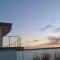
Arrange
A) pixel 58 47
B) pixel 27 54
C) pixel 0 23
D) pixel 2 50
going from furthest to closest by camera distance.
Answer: pixel 58 47 → pixel 27 54 → pixel 0 23 → pixel 2 50

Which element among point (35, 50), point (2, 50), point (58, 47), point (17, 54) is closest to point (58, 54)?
point (58, 47)

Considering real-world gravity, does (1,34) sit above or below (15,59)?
above

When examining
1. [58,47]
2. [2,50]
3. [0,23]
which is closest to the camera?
[2,50]

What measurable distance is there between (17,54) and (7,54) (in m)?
0.99

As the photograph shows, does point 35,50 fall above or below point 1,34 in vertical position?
below

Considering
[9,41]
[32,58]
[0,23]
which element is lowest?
[32,58]

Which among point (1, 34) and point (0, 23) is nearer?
point (0, 23)

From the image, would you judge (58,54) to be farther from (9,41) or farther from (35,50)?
(9,41)

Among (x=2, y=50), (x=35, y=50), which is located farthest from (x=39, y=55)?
(x=2, y=50)

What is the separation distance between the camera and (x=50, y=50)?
20.0 metres

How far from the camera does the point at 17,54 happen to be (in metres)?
17.1

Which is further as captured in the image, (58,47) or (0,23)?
(58,47)

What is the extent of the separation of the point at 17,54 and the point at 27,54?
84.2 inches

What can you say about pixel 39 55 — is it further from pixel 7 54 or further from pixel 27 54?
pixel 7 54
